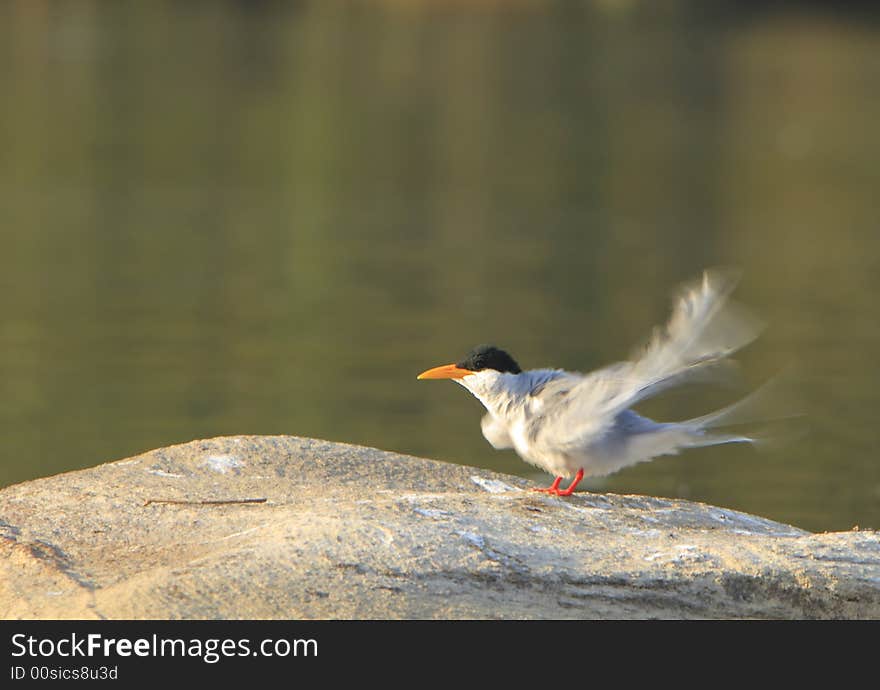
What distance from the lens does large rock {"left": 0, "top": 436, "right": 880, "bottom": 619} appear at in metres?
5.12

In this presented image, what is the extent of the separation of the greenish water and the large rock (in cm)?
416

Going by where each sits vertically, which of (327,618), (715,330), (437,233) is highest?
(437,233)

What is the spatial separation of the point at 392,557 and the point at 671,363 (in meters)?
1.26

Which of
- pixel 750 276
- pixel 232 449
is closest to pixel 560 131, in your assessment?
pixel 750 276

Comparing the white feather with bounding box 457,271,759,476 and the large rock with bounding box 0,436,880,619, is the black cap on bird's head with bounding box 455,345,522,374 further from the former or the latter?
the large rock with bounding box 0,436,880,619

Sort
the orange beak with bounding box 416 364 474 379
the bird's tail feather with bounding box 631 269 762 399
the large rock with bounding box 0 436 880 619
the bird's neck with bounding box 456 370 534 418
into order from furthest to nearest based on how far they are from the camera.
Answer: the orange beak with bounding box 416 364 474 379
the bird's neck with bounding box 456 370 534 418
the bird's tail feather with bounding box 631 269 762 399
the large rock with bounding box 0 436 880 619

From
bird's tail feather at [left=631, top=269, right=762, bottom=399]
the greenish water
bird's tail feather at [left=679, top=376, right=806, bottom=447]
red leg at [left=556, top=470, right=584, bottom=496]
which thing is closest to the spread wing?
bird's tail feather at [left=631, top=269, right=762, bottom=399]

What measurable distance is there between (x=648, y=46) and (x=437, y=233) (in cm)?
3535

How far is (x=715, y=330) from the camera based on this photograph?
5.89m

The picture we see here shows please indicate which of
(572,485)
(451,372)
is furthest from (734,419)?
(451,372)

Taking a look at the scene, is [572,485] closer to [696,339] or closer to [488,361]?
[488,361]

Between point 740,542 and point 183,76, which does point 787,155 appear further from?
point 740,542

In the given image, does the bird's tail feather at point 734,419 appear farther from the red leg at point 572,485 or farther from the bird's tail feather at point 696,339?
the red leg at point 572,485

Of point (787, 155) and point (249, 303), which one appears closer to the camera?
point (249, 303)
